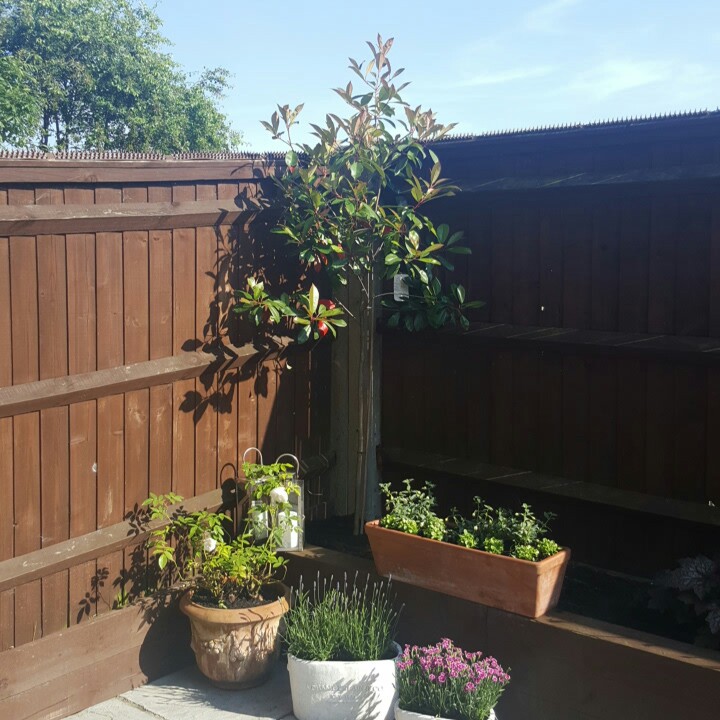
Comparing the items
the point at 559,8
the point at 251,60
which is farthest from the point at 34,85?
the point at 559,8

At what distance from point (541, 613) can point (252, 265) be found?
2.21 m

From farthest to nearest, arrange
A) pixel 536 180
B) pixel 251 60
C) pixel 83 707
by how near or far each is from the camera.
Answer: pixel 251 60, pixel 536 180, pixel 83 707

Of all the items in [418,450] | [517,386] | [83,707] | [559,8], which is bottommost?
[83,707]

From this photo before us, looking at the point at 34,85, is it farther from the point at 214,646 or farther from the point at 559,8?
the point at 214,646

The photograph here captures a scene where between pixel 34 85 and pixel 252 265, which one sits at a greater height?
pixel 34 85

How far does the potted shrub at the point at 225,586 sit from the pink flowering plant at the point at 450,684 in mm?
764

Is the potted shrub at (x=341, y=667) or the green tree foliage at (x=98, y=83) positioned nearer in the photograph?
the potted shrub at (x=341, y=667)

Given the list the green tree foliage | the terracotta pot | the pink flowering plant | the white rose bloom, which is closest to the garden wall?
the pink flowering plant

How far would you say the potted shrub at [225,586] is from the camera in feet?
13.4

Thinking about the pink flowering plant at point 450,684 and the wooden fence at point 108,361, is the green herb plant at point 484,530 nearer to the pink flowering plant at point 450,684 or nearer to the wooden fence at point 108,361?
the pink flowering plant at point 450,684

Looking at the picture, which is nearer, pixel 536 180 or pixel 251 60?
pixel 536 180

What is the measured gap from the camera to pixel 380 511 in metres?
5.20

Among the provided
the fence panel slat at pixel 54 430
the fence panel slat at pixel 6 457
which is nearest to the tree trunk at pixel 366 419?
the fence panel slat at pixel 54 430

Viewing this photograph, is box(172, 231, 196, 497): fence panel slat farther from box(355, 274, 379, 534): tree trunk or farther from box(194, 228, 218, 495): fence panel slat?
box(355, 274, 379, 534): tree trunk
